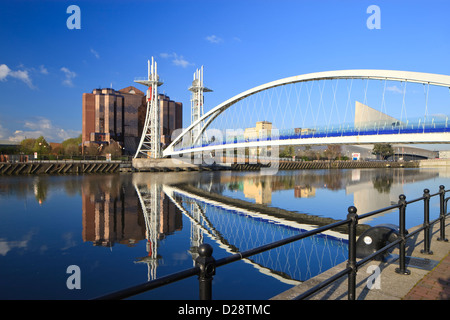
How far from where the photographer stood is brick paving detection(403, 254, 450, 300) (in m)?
3.43

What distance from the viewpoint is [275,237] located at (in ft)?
37.7

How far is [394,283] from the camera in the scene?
379 cm

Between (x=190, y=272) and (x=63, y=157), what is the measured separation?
Result: 198 ft

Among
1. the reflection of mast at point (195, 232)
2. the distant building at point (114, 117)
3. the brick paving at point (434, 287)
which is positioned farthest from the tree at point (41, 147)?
the brick paving at point (434, 287)

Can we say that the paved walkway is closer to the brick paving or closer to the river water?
the brick paving

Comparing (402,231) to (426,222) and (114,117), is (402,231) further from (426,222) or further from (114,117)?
(114,117)

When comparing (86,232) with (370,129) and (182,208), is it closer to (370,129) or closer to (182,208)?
(182,208)

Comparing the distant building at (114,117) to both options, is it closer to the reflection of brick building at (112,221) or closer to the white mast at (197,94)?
the white mast at (197,94)

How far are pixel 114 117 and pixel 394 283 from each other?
3381 inches

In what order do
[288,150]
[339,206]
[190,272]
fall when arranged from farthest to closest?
[288,150] < [339,206] < [190,272]

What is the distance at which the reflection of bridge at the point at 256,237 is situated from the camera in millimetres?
7730
